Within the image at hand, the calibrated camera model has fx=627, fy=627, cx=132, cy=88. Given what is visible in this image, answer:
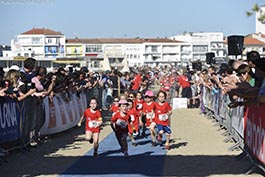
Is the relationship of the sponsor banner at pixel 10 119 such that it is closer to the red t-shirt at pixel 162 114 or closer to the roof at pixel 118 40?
the red t-shirt at pixel 162 114

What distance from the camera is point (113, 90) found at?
30703mm

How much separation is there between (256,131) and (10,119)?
5077 millimetres

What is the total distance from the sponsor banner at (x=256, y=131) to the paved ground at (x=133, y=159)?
514 mm

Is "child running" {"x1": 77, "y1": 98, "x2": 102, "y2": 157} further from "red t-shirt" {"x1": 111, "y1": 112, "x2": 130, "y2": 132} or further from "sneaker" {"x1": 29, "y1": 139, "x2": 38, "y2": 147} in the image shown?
"sneaker" {"x1": 29, "y1": 139, "x2": 38, "y2": 147}

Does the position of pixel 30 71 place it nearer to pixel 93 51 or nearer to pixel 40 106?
pixel 40 106

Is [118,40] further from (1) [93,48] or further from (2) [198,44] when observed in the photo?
(2) [198,44]

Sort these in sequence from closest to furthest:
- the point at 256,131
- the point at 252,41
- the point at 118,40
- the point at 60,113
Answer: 1. the point at 256,131
2. the point at 60,113
3. the point at 252,41
4. the point at 118,40

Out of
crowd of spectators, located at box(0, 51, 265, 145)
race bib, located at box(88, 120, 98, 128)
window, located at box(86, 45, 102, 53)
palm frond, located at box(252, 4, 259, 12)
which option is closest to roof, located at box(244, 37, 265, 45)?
window, located at box(86, 45, 102, 53)

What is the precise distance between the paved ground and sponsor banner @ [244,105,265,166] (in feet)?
1.69

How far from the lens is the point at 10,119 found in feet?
41.8

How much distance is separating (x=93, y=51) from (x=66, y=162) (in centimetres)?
15760

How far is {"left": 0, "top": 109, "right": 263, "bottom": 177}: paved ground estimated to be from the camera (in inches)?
446

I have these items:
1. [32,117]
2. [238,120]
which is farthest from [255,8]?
[32,117]

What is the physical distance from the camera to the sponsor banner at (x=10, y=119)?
40.3 ft
